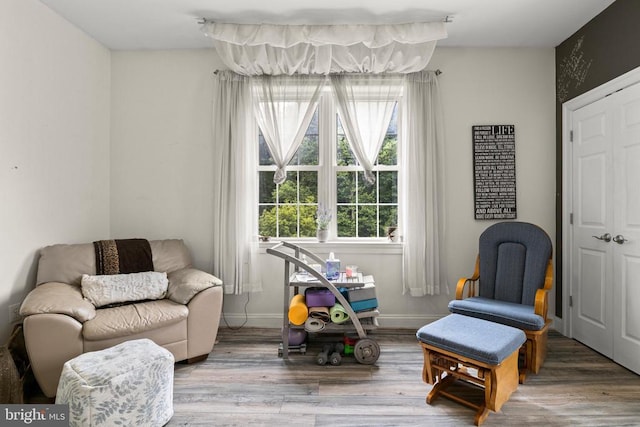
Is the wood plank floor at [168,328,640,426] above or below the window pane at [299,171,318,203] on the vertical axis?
below

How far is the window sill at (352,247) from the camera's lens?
3.33 m

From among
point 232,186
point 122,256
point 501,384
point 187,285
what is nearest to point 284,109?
Result: point 232,186

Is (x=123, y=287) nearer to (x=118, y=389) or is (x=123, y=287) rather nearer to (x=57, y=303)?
(x=57, y=303)

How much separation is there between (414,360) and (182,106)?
3.21 metres

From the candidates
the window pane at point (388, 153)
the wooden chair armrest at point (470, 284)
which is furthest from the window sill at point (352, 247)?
the window pane at point (388, 153)

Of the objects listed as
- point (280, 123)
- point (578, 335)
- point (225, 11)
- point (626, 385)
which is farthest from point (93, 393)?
point (578, 335)

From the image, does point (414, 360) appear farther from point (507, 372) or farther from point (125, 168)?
point (125, 168)

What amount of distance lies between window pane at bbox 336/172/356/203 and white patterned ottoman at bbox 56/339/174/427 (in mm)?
2138

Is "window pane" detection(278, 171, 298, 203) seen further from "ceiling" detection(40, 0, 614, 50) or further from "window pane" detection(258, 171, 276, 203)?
"ceiling" detection(40, 0, 614, 50)

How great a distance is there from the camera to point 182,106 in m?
3.38

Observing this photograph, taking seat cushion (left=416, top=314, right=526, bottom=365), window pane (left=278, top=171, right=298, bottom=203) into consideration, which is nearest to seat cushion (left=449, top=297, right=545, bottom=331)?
seat cushion (left=416, top=314, right=526, bottom=365)

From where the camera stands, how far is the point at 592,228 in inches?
112

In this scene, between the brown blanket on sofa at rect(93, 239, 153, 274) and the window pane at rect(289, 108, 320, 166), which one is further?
the window pane at rect(289, 108, 320, 166)

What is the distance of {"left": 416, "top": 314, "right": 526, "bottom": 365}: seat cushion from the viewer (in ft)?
6.21
